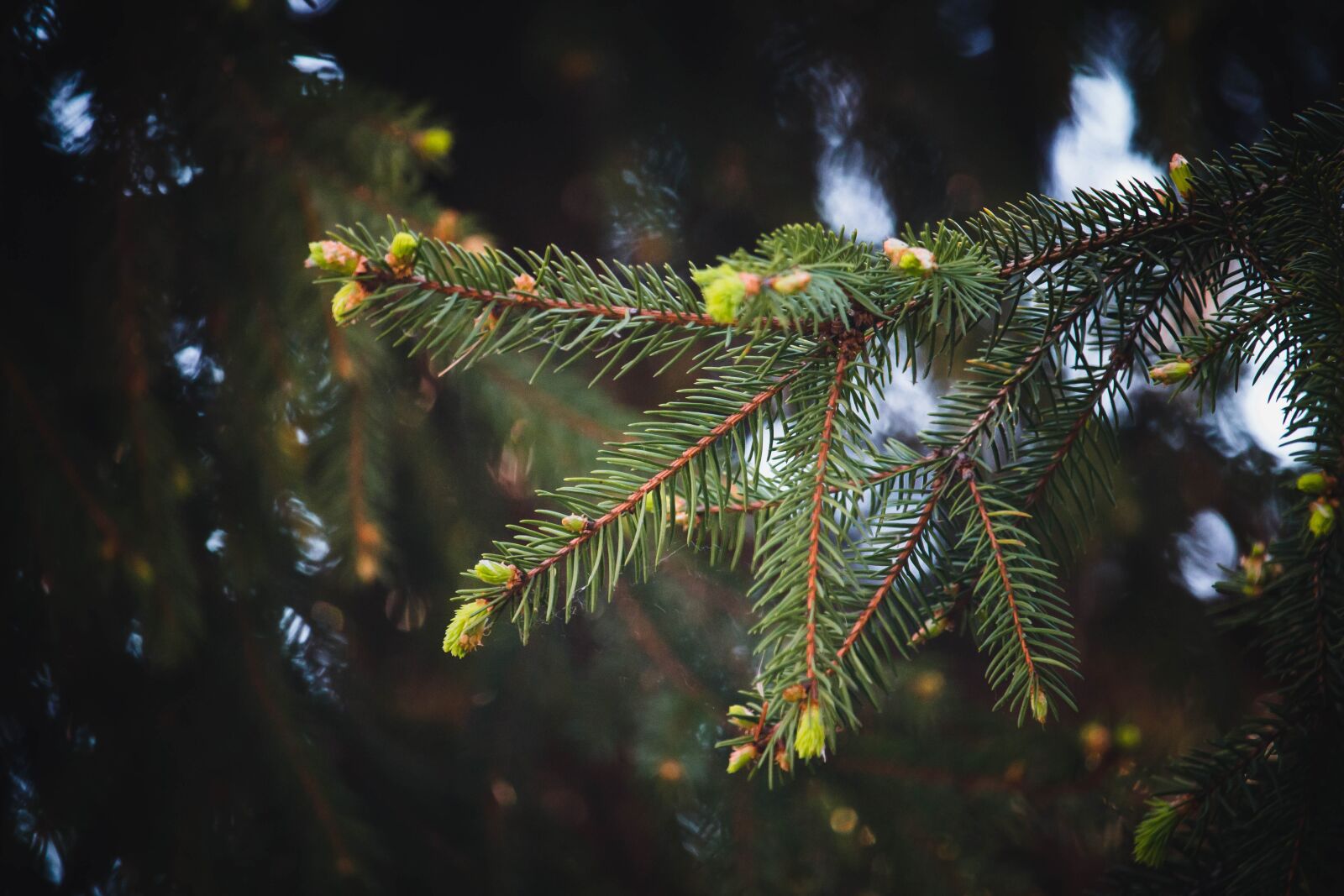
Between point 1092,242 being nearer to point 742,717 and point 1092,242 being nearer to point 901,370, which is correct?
point 901,370

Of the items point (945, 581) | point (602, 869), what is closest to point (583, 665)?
point (602, 869)

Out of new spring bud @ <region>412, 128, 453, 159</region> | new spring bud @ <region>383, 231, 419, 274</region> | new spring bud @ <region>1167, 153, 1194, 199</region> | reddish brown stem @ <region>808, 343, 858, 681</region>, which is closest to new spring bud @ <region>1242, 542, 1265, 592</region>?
new spring bud @ <region>1167, 153, 1194, 199</region>

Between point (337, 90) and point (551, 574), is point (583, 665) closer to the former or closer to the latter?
point (551, 574)

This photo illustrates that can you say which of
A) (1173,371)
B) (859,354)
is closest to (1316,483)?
(1173,371)

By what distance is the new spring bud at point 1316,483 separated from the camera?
0.54 metres

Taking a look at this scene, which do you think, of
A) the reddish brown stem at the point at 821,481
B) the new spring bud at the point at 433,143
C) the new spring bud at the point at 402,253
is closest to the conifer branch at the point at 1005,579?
the reddish brown stem at the point at 821,481

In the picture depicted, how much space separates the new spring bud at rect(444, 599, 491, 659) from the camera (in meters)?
0.44

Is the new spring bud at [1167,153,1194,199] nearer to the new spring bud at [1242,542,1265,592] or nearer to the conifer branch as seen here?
the conifer branch

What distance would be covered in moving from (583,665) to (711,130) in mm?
1105

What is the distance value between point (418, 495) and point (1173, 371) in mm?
1060

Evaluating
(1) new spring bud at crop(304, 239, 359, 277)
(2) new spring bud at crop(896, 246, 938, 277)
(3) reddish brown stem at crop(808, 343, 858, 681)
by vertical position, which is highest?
(2) new spring bud at crop(896, 246, 938, 277)

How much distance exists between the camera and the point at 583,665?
1.16m

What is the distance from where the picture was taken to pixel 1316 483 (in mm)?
538

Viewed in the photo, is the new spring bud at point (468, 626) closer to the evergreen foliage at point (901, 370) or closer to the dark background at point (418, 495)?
the evergreen foliage at point (901, 370)
